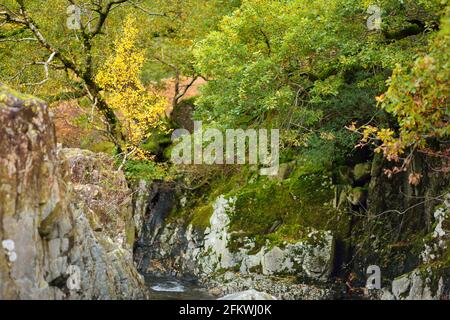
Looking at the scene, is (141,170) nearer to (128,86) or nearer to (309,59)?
(128,86)

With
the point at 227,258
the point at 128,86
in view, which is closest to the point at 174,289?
the point at 227,258

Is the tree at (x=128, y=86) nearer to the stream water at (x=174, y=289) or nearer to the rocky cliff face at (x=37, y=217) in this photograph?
the stream water at (x=174, y=289)

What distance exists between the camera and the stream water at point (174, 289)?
19177 millimetres

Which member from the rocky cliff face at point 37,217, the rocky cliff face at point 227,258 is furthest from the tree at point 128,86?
the rocky cliff face at point 37,217

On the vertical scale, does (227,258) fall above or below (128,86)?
below

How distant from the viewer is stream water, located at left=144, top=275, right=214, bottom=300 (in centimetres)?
1918

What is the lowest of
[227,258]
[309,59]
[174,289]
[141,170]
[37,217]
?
[174,289]

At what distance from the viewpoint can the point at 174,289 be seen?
20750mm

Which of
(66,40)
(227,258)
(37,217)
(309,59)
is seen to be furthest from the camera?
(66,40)

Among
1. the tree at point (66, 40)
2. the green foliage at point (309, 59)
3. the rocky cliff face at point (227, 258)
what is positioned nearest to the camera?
the green foliage at point (309, 59)

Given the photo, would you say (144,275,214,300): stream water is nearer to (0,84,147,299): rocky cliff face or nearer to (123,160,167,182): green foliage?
(123,160,167,182): green foliage

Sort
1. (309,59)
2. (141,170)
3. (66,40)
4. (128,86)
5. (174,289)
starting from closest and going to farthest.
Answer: (309,59), (174,289), (128,86), (141,170), (66,40)

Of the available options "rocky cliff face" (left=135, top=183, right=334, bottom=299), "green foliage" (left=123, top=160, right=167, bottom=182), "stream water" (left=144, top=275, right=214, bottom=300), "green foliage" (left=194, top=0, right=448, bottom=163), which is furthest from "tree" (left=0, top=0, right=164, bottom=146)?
"green foliage" (left=194, top=0, right=448, bottom=163)
